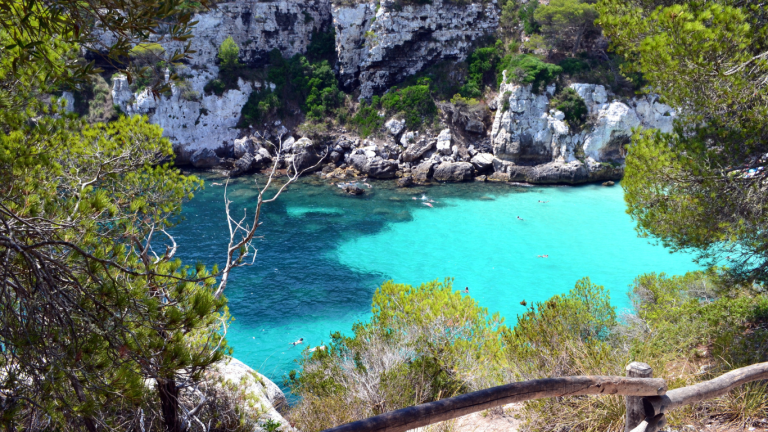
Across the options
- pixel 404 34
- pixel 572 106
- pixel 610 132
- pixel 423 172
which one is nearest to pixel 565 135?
pixel 572 106

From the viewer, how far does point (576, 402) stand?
3.98 metres

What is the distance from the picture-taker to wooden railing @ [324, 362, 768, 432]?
2096mm

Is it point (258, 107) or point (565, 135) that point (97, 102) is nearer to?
point (258, 107)

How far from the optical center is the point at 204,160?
3180cm

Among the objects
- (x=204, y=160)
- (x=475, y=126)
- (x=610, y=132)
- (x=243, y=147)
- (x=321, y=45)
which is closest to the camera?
(x=610, y=132)

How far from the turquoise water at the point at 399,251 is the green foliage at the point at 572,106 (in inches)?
190

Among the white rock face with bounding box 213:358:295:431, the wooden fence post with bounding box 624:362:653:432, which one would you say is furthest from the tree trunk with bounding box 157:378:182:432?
the wooden fence post with bounding box 624:362:653:432

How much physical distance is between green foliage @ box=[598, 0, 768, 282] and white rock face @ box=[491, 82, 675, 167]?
23.2 meters

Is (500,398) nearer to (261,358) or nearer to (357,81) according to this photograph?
(261,358)

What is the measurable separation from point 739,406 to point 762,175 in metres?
3.12

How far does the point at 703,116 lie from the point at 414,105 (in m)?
27.6

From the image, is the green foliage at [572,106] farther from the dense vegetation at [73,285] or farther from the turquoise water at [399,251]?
the dense vegetation at [73,285]

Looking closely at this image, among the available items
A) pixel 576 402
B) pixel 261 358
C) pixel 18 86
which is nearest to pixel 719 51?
pixel 576 402

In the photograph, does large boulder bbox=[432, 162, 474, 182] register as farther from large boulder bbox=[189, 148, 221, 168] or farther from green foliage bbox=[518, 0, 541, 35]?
large boulder bbox=[189, 148, 221, 168]
